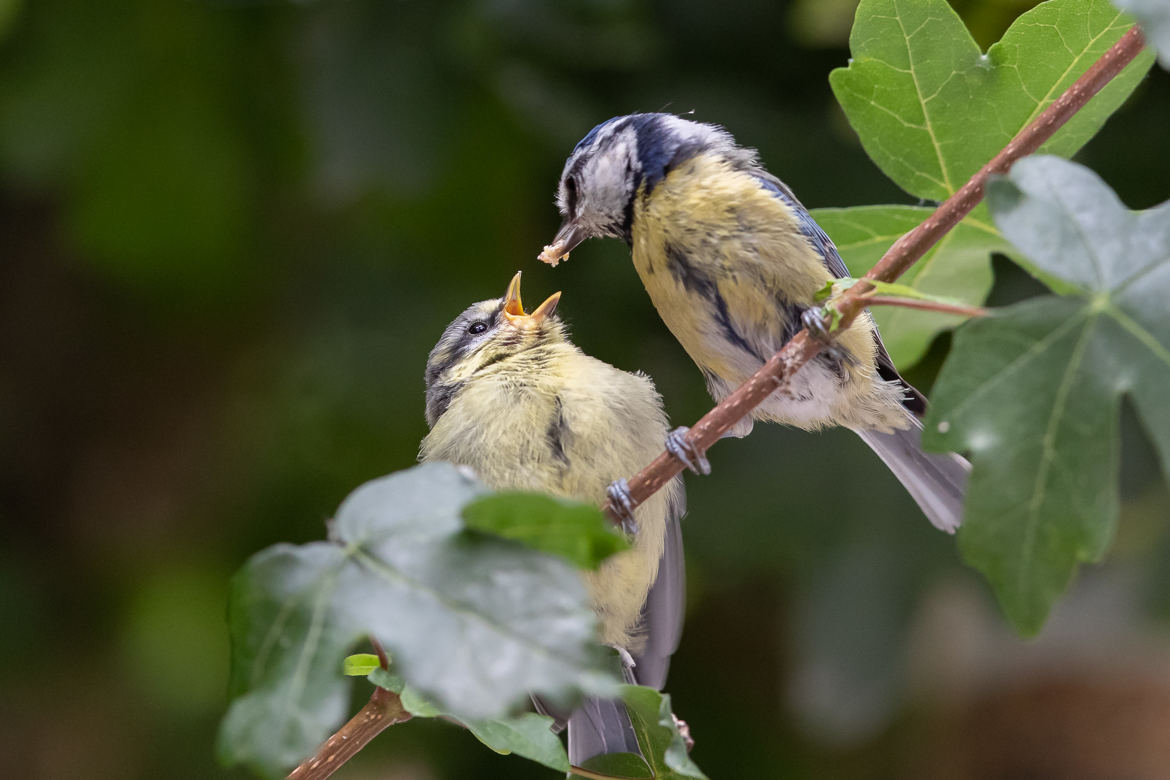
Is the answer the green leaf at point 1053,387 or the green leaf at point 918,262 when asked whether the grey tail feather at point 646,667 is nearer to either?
the green leaf at point 918,262

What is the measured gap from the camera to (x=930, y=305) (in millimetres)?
937

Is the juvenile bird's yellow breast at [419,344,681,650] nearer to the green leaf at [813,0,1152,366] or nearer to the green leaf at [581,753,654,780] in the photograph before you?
the green leaf at [581,753,654,780]

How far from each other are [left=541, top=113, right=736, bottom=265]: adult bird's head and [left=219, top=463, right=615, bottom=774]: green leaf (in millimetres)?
573

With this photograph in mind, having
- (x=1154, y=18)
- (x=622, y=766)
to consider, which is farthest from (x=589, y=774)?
(x=1154, y=18)

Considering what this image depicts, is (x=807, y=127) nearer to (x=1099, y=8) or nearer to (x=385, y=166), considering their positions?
(x=385, y=166)

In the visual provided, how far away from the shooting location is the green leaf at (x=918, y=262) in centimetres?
134

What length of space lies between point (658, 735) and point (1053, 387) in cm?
47

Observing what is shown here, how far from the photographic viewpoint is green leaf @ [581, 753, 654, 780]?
1.14 metres

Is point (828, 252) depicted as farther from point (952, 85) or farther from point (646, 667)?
point (646, 667)

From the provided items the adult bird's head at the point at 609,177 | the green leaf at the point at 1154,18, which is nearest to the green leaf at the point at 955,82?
the adult bird's head at the point at 609,177

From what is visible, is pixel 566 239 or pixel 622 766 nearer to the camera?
pixel 622 766

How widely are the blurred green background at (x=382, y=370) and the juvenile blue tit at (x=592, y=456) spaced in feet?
2.00

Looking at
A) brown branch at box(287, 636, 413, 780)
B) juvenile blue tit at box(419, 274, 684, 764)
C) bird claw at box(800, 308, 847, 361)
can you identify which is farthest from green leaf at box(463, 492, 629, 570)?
juvenile blue tit at box(419, 274, 684, 764)

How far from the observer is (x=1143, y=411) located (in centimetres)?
87
